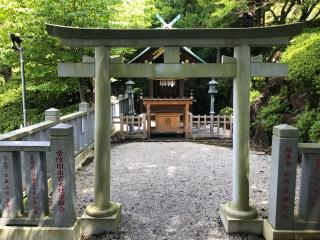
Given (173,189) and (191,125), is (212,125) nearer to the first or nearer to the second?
(191,125)

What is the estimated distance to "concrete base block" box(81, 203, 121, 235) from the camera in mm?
4531

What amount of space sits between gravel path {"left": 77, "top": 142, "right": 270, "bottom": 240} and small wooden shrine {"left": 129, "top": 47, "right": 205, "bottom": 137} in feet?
9.11

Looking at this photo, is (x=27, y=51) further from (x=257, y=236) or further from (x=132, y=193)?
(x=257, y=236)

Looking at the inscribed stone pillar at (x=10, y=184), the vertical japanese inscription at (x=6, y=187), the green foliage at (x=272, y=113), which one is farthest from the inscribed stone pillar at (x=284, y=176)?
the green foliage at (x=272, y=113)

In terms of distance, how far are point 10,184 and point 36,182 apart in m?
0.34

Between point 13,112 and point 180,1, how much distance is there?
1258cm

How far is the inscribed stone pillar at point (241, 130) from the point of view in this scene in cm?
439

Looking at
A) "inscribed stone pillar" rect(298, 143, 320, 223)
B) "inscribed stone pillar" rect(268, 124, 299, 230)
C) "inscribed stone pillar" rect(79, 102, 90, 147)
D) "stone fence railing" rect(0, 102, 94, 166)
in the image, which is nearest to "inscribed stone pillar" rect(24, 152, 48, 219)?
"stone fence railing" rect(0, 102, 94, 166)

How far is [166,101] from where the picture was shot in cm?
1385

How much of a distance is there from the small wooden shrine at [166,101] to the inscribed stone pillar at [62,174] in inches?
377

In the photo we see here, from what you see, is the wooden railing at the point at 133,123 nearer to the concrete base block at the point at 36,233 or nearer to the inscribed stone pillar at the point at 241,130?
the inscribed stone pillar at the point at 241,130

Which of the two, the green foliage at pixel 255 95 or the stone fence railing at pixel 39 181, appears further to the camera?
the green foliage at pixel 255 95

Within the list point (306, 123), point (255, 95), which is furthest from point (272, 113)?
point (255, 95)

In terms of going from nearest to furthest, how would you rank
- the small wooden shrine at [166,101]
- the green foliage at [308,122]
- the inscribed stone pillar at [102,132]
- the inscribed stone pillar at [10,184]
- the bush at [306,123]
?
the inscribed stone pillar at [10,184] < the inscribed stone pillar at [102,132] < the green foliage at [308,122] < the bush at [306,123] < the small wooden shrine at [166,101]
